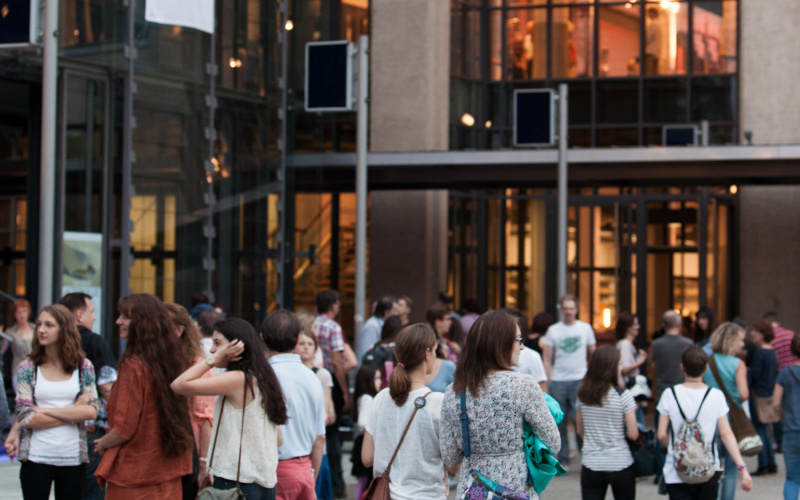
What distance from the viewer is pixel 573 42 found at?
786 inches

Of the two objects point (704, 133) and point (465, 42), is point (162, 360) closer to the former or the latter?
point (704, 133)

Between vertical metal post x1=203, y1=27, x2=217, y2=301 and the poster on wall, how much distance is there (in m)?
1.77

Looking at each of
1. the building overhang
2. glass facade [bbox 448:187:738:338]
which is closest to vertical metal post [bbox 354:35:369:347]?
the building overhang

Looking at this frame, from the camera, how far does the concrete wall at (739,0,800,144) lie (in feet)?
59.9

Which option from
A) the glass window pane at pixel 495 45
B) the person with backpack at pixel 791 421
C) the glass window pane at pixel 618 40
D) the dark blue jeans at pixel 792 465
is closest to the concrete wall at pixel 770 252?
the glass window pane at pixel 618 40

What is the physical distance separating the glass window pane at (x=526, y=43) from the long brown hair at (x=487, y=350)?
16.2 metres

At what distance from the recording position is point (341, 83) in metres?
13.7

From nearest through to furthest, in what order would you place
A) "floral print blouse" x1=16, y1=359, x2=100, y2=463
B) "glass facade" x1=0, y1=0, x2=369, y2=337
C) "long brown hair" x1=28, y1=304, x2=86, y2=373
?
1. "floral print blouse" x1=16, y1=359, x2=100, y2=463
2. "long brown hair" x1=28, y1=304, x2=86, y2=373
3. "glass facade" x1=0, y1=0, x2=369, y2=337

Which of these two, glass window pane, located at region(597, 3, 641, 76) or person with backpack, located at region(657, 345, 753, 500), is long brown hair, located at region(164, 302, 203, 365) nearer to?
person with backpack, located at region(657, 345, 753, 500)

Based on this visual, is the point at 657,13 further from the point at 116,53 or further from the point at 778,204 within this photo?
the point at 116,53

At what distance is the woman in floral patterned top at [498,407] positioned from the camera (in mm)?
4391

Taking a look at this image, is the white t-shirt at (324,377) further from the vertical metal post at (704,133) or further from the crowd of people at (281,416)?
the vertical metal post at (704,133)

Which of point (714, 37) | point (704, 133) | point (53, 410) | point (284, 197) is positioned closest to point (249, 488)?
point (53, 410)

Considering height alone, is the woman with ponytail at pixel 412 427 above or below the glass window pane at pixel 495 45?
below
